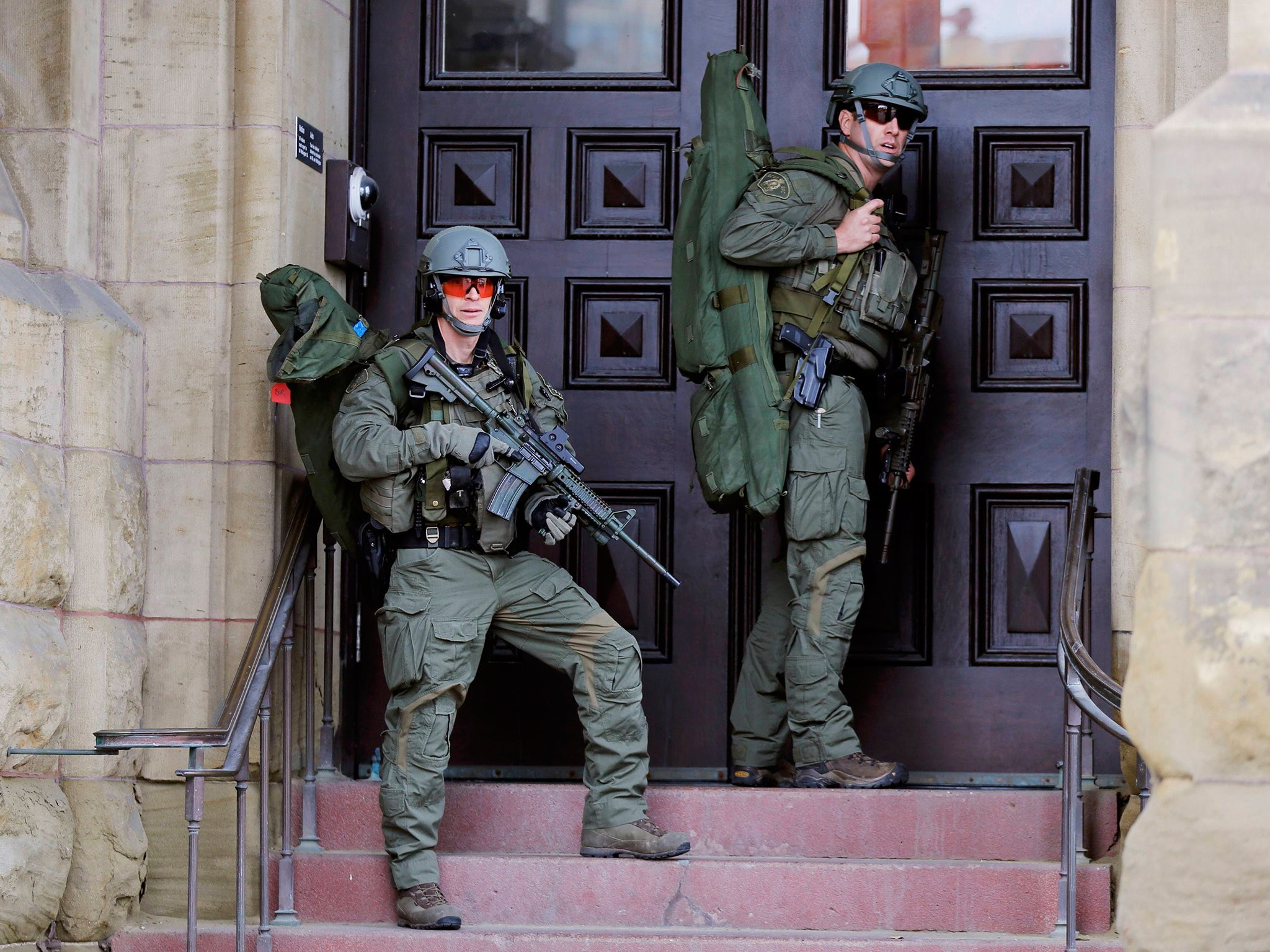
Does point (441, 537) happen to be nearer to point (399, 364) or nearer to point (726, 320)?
point (399, 364)

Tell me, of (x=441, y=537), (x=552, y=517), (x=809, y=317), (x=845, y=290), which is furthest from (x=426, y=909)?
(x=845, y=290)

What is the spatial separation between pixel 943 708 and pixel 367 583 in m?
2.07

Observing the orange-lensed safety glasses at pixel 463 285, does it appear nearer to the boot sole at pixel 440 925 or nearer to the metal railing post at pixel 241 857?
the metal railing post at pixel 241 857

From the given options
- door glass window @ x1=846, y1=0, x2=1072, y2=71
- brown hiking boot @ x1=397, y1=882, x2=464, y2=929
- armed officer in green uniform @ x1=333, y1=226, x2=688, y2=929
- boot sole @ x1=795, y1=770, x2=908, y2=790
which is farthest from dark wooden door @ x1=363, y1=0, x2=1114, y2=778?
brown hiking boot @ x1=397, y1=882, x2=464, y2=929

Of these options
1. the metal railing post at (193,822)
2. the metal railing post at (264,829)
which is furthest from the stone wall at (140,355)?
the metal railing post at (193,822)

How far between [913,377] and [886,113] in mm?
883

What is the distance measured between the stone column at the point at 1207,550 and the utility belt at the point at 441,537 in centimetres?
271

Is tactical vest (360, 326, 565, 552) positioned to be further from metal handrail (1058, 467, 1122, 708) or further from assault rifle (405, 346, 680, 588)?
metal handrail (1058, 467, 1122, 708)

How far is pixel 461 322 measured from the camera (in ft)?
19.7

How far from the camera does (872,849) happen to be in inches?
239

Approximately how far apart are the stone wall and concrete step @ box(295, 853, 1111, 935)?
83 cm

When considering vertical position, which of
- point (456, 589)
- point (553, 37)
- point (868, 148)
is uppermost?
point (553, 37)

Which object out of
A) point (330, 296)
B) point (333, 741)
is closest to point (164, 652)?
point (333, 741)

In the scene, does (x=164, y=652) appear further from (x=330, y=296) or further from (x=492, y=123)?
(x=492, y=123)
